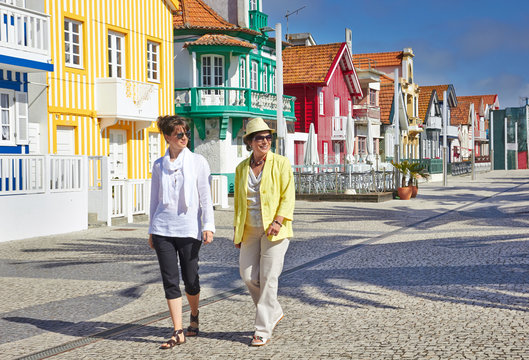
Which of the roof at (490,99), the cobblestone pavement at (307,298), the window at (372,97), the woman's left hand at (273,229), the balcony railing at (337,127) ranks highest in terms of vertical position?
the roof at (490,99)

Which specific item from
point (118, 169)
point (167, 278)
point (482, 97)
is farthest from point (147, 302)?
point (482, 97)

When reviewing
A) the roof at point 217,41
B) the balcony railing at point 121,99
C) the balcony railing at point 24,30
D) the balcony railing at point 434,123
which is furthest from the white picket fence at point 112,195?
the balcony railing at point 434,123

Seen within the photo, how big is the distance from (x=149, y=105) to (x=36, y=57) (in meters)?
5.15

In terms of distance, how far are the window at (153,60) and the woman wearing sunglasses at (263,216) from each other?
19048 millimetres

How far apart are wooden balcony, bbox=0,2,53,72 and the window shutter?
762 millimetres

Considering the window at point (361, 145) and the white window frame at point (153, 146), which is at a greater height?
the window at point (361, 145)

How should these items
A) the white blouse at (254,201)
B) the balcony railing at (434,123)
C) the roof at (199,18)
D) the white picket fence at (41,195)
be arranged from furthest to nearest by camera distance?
the balcony railing at (434,123)
the roof at (199,18)
the white picket fence at (41,195)
the white blouse at (254,201)

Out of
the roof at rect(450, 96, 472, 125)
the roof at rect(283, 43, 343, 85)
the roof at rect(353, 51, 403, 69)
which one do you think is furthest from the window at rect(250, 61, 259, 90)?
the roof at rect(450, 96, 472, 125)

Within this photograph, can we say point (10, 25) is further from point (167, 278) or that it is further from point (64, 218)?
point (167, 278)

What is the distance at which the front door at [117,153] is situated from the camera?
23.0m

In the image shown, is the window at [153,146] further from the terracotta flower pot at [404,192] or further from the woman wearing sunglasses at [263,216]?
the woman wearing sunglasses at [263,216]

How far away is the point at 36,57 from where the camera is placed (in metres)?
18.7

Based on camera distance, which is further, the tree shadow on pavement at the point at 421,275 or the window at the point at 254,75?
the window at the point at 254,75

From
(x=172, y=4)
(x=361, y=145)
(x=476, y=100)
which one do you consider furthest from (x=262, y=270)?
(x=476, y=100)
